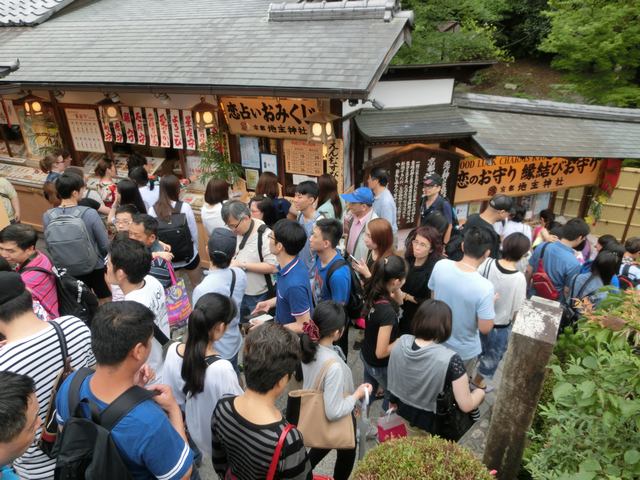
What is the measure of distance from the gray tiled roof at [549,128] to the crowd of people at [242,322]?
8.19 ft

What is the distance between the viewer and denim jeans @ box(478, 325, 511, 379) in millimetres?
4984

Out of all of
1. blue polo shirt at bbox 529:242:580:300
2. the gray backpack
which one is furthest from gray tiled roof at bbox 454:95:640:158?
the gray backpack

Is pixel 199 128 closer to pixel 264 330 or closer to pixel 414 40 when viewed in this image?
pixel 264 330

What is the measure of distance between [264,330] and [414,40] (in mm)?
15928

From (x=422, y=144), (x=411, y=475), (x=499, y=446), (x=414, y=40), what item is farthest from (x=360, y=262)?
(x=414, y=40)

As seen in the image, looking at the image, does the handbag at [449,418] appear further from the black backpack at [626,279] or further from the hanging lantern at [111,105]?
the hanging lantern at [111,105]

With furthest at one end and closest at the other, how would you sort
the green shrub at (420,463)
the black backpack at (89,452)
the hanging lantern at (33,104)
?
the hanging lantern at (33,104), the green shrub at (420,463), the black backpack at (89,452)

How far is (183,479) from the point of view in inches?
101

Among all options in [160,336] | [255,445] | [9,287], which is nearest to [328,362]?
[255,445]

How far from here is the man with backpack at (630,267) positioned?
531 centimetres

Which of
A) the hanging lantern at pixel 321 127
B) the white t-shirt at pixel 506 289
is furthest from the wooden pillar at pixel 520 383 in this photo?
the hanging lantern at pixel 321 127

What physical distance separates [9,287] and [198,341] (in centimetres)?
160

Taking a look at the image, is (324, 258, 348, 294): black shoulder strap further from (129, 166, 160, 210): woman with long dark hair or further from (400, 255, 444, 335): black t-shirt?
(129, 166, 160, 210): woman with long dark hair

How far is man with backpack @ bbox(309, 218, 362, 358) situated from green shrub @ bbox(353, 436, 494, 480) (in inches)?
70.5
